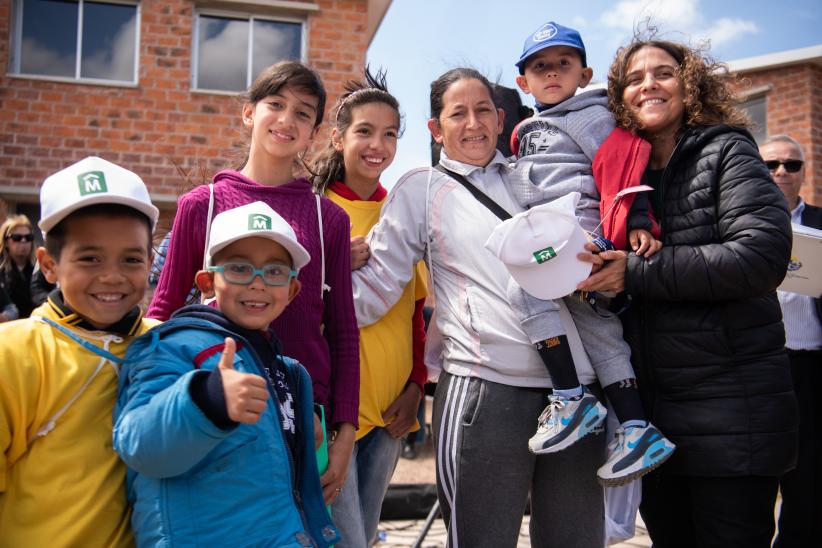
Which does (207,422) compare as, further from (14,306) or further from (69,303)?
(14,306)

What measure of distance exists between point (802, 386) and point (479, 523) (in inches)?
106

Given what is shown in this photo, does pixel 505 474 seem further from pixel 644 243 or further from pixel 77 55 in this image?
pixel 77 55

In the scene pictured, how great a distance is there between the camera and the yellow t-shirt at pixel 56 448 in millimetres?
1513

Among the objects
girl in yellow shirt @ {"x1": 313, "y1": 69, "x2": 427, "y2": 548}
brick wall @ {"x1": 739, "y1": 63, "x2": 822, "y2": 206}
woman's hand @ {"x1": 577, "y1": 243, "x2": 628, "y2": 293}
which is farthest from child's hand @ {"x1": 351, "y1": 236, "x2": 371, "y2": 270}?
brick wall @ {"x1": 739, "y1": 63, "x2": 822, "y2": 206}

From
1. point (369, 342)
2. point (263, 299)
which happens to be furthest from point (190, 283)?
point (369, 342)

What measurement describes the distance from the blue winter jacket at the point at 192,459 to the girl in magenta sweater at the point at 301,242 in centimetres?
43

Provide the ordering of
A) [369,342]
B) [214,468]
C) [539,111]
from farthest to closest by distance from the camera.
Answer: [539,111] < [369,342] < [214,468]

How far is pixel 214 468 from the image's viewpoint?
1576 mm

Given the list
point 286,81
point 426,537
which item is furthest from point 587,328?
point 426,537

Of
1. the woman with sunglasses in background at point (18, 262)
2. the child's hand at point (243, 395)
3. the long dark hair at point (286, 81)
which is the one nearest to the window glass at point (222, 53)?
the woman with sunglasses in background at point (18, 262)

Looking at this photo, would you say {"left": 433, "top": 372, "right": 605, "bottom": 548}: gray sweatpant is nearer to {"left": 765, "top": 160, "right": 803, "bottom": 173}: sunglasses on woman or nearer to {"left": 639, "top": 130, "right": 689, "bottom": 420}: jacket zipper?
{"left": 639, "top": 130, "right": 689, "bottom": 420}: jacket zipper

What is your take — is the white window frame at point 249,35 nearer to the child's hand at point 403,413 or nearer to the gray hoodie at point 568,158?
the gray hoodie at point 568,158

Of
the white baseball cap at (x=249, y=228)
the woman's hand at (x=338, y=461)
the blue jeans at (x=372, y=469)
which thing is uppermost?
the white baseball cap at (x=249, y=228)

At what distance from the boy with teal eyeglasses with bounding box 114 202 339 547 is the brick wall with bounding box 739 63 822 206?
33.8ft
